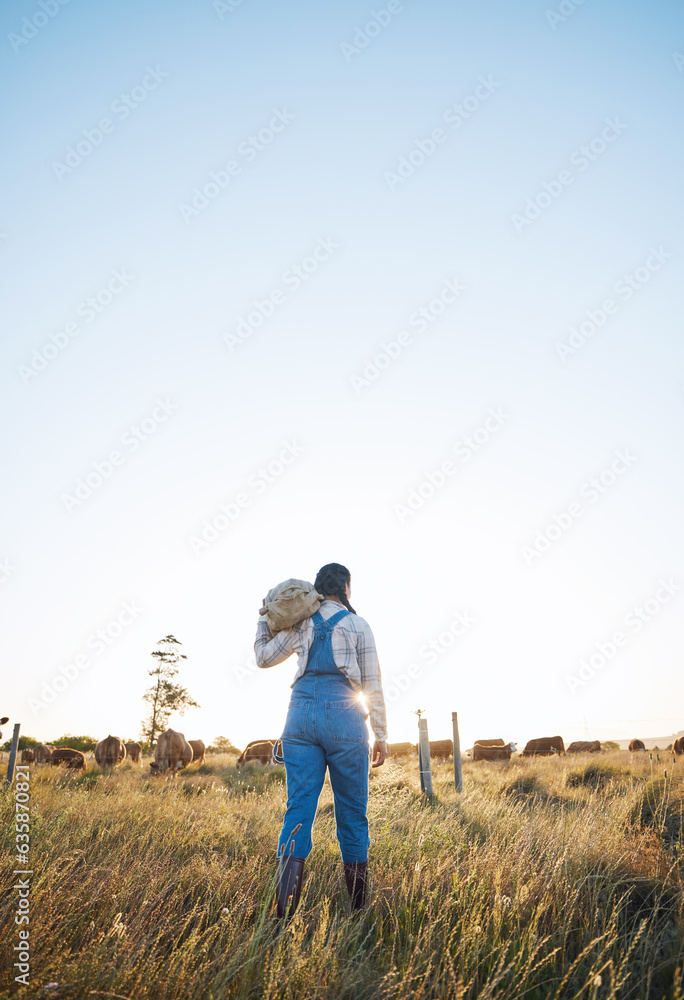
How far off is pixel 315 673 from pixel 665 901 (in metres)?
2.34

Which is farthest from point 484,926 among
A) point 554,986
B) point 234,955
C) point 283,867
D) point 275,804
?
point 275,804

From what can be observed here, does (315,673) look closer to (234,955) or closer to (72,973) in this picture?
(234,955)

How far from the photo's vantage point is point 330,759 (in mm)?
3012

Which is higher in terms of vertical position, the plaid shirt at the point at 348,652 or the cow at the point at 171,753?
the plaid shirt at the point at 348,652

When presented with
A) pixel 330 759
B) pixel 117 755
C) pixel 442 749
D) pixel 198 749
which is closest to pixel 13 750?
pixel 117 755

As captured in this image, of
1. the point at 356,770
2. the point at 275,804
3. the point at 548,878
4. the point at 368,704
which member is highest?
the point at 368,704

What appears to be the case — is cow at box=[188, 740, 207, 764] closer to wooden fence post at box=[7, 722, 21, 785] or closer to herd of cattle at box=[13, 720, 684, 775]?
herd of cattle at box=[13, 720, 684, 775]

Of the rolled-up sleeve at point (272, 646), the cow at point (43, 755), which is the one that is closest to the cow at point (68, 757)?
the cow at point (43, 755)

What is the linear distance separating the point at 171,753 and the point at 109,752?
8.24ft

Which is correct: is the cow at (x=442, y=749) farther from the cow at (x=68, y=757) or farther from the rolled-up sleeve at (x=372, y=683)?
the rolled-up sleeve at (x=372, y=683)

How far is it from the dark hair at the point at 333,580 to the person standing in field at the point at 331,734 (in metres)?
0.19

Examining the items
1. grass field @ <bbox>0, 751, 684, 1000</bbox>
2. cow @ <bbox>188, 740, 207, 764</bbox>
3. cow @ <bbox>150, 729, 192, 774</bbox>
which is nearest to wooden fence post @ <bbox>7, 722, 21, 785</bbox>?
cow @ <bbox>150, 729, 192, 774</bbox>

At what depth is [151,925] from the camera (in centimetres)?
252

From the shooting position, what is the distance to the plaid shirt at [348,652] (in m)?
3.16
